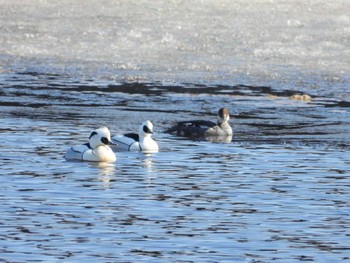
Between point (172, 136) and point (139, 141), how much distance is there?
1478 millimetres

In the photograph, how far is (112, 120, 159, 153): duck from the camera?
61.9 ft

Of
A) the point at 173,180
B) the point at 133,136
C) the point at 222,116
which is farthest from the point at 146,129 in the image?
the point at 173,180

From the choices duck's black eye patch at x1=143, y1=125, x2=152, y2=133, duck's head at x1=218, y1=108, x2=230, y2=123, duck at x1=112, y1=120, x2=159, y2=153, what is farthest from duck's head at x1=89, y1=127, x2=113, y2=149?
duck's head at x1=218, y1=108, x2=230, y2=123

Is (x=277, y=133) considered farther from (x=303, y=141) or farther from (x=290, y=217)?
(x=290, y=217)

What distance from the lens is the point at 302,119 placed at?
22.0 meters

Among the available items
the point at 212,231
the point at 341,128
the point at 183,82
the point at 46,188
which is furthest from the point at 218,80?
the point at 212,231

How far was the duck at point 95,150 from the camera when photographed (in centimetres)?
1775

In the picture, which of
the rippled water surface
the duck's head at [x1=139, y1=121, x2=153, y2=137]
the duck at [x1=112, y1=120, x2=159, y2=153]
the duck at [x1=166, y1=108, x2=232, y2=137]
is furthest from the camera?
the duck at [x1=166, y1=108, x2=232, y2=137]

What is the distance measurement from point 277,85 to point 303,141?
5.96 metres

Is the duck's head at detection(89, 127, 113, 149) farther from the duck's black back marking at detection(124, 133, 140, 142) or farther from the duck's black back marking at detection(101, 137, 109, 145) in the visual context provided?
the duck's black back marking at detection(124, 133, 140, 142)

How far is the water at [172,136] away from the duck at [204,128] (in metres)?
0.21

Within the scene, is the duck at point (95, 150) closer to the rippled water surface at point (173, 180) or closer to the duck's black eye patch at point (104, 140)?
the duck's black eye patch at point (104, 140)

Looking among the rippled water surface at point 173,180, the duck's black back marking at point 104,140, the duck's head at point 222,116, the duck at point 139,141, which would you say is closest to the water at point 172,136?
the rippled water surface at point 173,180

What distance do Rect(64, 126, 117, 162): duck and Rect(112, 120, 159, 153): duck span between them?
0.60m
